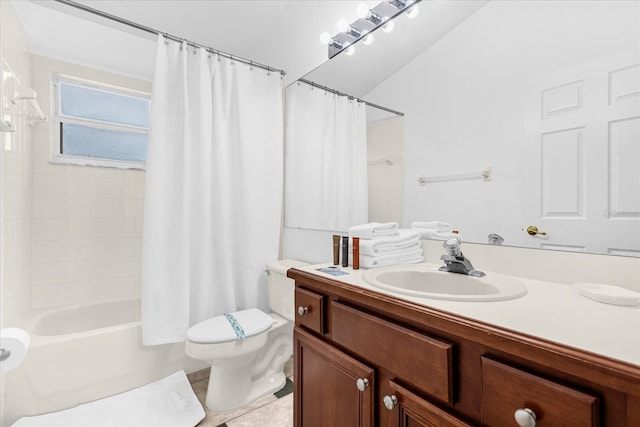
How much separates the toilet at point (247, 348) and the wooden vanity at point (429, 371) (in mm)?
491

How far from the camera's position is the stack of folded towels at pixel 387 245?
47.1 inches

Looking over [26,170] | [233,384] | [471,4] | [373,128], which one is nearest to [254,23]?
[373,128]

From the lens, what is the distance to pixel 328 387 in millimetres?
984

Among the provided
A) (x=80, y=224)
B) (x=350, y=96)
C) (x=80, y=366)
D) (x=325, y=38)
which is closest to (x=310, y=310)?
(x=350, y=96)

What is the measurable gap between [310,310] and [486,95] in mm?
1061

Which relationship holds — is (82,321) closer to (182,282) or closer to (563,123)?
(182,282)

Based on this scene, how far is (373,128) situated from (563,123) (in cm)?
81

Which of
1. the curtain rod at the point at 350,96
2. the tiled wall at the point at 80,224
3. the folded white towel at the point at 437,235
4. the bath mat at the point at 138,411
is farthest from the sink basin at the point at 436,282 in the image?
the tiled wall at the point at 80,224

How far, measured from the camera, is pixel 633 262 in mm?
819

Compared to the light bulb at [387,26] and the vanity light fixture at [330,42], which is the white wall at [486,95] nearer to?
the light bulb at [387,26]

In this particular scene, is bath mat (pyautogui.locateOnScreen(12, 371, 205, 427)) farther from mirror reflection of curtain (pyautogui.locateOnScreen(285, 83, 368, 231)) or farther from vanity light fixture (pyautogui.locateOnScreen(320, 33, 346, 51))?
vanity light fixture (pyautogui.locateOnScreen(320, 33, 346, 51))

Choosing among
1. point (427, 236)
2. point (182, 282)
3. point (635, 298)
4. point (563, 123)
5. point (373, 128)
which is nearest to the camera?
point (635, 298)

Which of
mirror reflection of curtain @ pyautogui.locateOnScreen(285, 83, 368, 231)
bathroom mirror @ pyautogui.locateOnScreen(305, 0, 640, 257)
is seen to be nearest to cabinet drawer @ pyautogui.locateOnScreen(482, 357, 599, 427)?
bathroom mirror @ pyautogui.locateOnScreen(305, 0, 640, 257)

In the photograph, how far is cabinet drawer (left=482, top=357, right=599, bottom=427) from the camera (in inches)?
18.7
